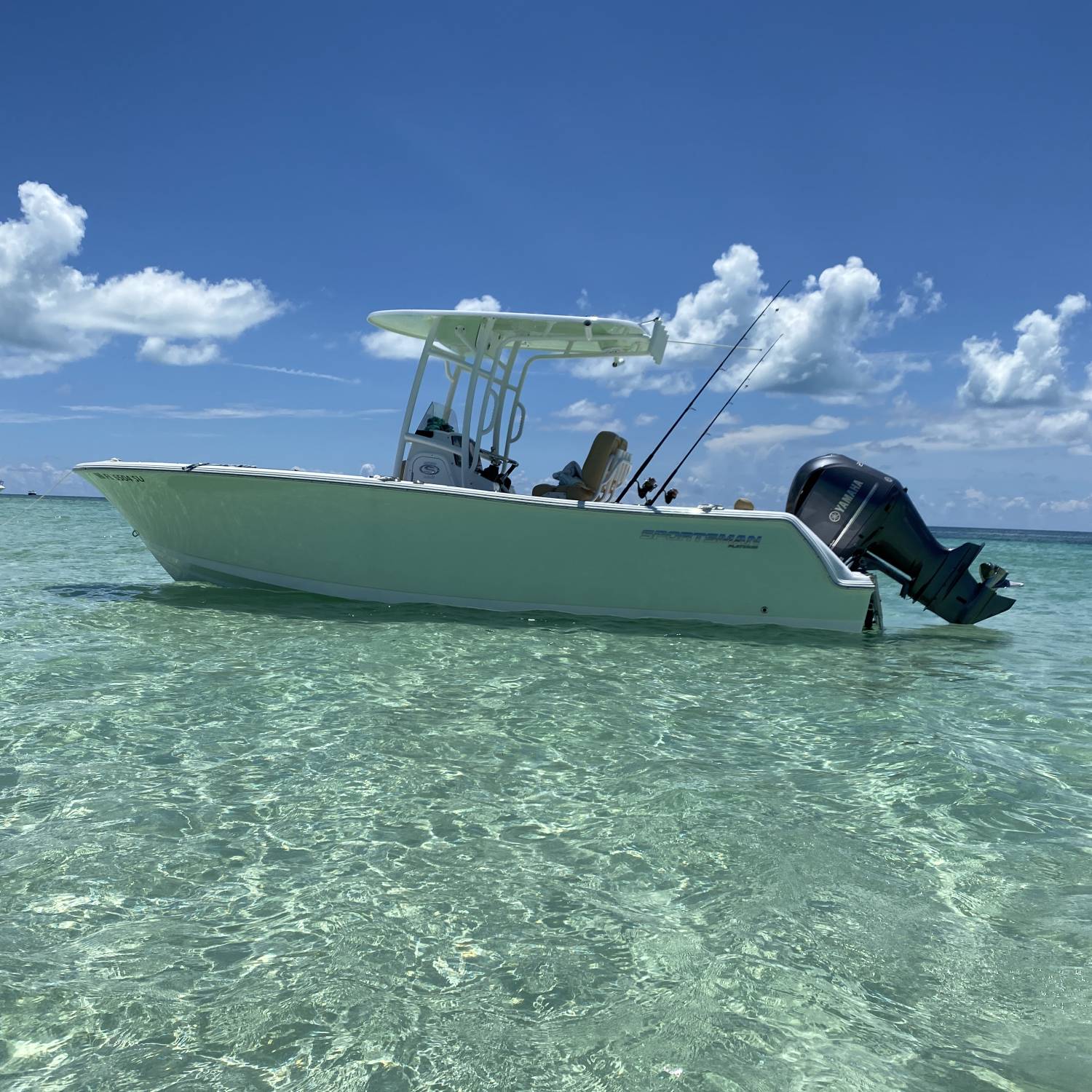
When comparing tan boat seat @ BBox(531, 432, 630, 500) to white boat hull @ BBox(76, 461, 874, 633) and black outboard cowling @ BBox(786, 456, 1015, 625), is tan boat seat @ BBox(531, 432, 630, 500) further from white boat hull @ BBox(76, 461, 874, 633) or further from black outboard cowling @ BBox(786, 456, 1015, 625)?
black outboard cowling @ BBox(786, 456, 1015, 625)

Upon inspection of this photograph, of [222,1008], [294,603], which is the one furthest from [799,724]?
[294,603]

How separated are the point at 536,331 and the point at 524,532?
2.34m

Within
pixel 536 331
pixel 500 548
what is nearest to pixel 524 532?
pixel 500 548

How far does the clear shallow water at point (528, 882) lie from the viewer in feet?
6.92

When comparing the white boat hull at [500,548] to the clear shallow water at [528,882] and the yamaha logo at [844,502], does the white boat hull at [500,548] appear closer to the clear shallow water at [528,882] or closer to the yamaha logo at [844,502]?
the yamaha logo at [844,502]

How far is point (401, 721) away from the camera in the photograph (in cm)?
498

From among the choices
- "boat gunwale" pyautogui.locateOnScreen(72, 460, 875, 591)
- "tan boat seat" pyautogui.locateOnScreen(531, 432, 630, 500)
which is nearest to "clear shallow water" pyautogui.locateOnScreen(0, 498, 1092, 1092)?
"boat gunwale" pyautogui.locateOnScreen(72, 460, 875, 591)

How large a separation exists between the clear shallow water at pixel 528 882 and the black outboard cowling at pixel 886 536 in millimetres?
3407

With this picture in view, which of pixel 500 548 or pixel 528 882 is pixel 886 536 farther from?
pixel 528 882

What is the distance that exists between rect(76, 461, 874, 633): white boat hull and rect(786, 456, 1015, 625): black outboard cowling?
1.72ft

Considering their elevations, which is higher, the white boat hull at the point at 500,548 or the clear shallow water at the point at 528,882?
the white boat hull at the point at 500,548

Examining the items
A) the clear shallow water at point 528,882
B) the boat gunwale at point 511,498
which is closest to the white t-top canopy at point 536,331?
the boat gunwale at point 511,498

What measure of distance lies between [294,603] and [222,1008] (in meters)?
7.38

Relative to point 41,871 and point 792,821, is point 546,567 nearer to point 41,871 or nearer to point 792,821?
point 792,821
